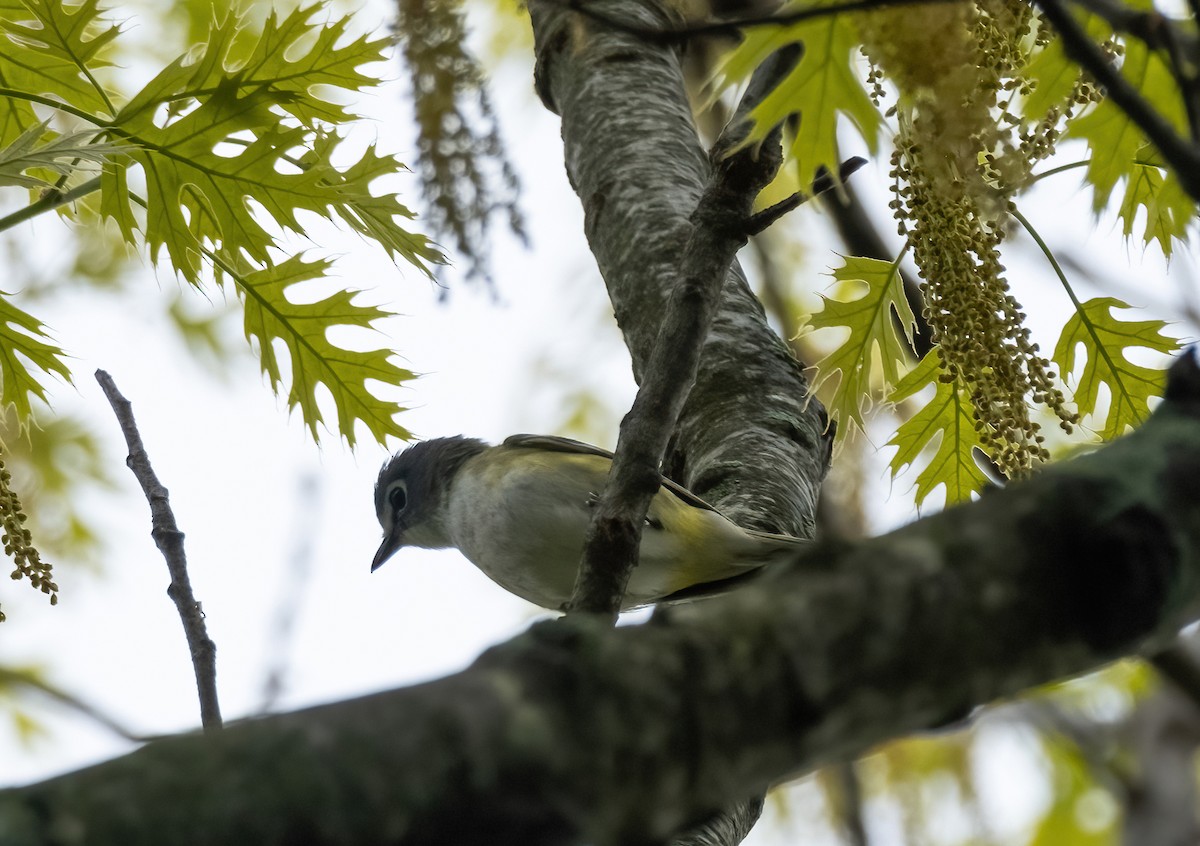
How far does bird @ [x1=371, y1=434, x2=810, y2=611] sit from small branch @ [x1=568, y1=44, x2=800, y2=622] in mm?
1198

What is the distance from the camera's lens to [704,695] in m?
1.05

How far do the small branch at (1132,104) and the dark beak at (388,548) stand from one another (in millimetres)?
4344

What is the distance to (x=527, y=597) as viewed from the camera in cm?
425

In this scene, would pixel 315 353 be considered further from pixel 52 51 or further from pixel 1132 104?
pixel 1132 104

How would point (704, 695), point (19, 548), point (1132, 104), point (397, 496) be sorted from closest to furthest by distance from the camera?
1. point (704, 695)
2. point (1132, 104)
3. point (19, 548)
4. point (397, 496)

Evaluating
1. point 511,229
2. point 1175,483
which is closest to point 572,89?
point 511,229

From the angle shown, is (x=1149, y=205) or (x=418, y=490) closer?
(x=1149, y=205)

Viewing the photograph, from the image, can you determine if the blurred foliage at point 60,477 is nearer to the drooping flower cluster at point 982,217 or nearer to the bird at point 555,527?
the bird at point 555,527

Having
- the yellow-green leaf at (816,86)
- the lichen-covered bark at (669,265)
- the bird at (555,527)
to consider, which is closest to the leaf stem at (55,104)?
the lichen-covered bark at (669,265)

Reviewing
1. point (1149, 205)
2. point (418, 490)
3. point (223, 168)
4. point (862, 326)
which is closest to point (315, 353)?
point (223, 168)

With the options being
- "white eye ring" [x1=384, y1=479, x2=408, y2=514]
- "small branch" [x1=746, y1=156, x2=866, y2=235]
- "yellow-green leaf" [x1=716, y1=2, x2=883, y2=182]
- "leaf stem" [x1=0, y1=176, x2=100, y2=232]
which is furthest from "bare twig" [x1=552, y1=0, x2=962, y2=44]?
"white eye ring" [x1=384, y1=479, x2=408, y2=514]

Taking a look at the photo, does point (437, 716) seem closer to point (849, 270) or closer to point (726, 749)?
point (726, 749)

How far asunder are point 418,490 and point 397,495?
0.59 ft

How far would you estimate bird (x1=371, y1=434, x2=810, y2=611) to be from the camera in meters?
3.64
